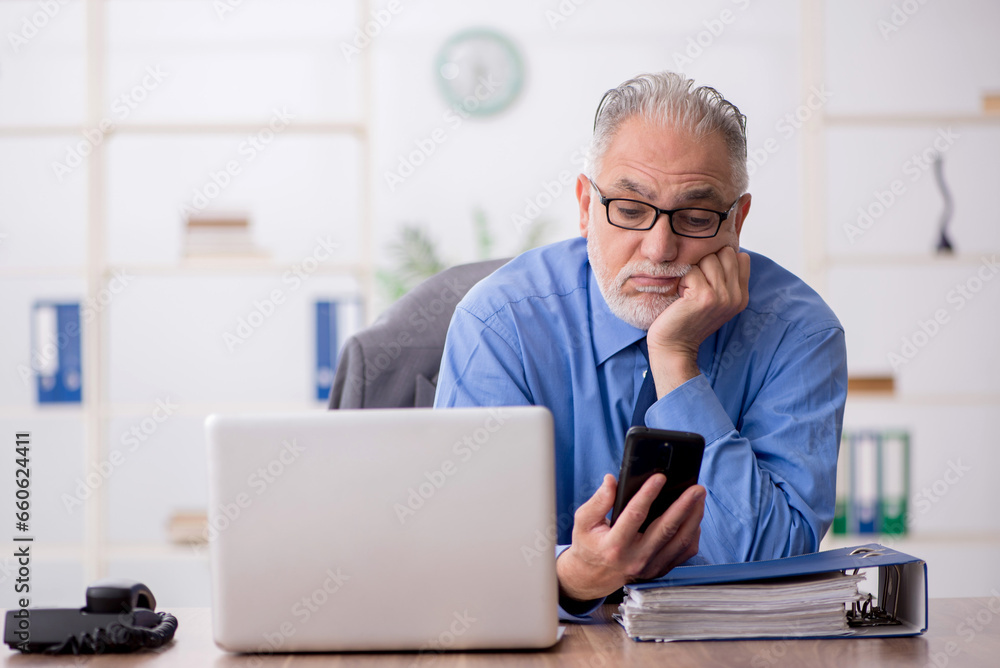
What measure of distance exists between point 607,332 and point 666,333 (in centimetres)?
12

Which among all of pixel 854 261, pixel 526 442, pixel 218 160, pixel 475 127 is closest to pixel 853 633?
pixel 526 442

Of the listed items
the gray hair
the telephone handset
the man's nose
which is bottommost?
the telephone handset

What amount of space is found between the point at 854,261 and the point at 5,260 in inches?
119

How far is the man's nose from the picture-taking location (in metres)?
1.38

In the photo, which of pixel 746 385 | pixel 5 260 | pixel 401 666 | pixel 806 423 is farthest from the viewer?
pixel 5 260

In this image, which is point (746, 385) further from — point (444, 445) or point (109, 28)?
point (109, 28)

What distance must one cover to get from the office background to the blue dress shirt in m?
1.95

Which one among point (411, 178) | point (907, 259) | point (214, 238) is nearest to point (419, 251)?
point (411, 178)

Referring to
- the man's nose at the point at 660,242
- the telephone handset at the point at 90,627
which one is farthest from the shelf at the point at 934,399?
the telephone handset at the point at 90,627

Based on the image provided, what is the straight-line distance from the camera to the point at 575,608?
1.00m

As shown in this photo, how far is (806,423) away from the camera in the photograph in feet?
4.34

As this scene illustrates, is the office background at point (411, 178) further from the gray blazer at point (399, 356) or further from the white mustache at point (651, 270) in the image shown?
the white mustache at point (651, 270)

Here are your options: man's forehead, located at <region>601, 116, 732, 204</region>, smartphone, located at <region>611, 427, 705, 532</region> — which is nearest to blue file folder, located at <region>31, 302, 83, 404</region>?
man's forehead, located at <region>601, 116, 732, 204</region>

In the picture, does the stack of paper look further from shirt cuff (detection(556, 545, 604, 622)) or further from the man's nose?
the man's nose
